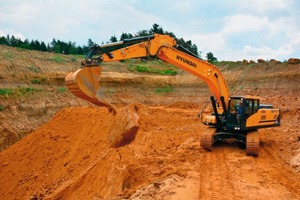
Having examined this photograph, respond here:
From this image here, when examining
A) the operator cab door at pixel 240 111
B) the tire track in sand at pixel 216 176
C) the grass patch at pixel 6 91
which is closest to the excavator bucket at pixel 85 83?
the tire track in sand at pixel 216 176

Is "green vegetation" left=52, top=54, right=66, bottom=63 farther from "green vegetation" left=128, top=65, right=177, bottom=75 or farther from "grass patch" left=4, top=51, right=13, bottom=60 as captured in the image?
"green vegetation" left=128, top=65, right=177, bottom=75

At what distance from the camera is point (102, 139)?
52.6 ft

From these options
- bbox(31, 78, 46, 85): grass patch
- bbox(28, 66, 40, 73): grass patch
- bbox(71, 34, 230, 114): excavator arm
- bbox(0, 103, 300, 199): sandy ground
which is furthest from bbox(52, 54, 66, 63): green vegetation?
bbox(71, 34, 230, 114): excavator arm

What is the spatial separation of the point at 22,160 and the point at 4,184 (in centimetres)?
157

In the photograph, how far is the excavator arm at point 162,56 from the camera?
9998 mm

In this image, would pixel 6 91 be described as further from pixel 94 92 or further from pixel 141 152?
pixel 94 92

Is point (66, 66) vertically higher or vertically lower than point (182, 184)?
higher

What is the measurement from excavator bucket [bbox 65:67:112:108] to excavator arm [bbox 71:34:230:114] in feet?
0.13

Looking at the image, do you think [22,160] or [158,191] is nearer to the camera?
[158,191]

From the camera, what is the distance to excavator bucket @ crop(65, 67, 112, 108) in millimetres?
8940

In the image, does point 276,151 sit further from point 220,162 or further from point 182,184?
point 182,184

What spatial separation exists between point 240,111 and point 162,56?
336 cm

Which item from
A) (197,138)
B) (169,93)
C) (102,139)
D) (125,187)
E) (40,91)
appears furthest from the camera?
(169,93)

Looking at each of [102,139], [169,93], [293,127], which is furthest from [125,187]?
[169,93]
